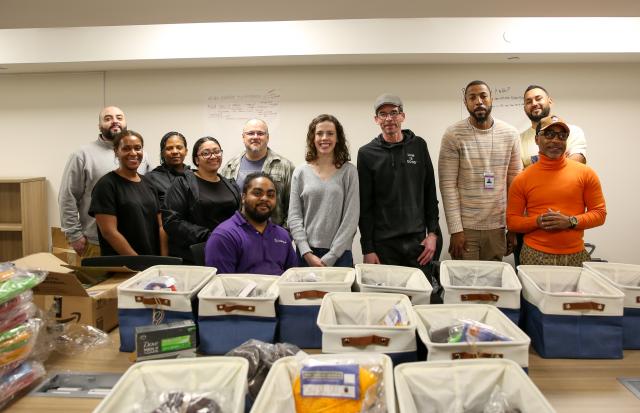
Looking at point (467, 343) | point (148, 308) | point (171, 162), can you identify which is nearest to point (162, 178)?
point (171, 162)

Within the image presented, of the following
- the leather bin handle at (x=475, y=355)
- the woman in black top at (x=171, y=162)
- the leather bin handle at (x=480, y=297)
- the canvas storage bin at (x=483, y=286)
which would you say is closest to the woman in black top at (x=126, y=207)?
the woman in black top at (x=171, y=162)

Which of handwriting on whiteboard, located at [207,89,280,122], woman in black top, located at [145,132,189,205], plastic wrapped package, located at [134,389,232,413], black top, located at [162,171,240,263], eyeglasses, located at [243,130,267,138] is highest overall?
handwriting on whiteboard, located at [207,89,280,122]

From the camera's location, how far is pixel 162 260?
1.87m

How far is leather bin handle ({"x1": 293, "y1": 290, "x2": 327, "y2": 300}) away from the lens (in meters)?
1.42

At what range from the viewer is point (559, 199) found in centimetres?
216

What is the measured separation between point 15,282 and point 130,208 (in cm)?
122

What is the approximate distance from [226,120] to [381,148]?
1723mm

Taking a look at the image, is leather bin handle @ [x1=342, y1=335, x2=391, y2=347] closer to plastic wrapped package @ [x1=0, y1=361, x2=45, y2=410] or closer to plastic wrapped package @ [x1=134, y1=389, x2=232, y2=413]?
plastic wrapped package @ [x1=134, y1=389, x2=232, y2=413]

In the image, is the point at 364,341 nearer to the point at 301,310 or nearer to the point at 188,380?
the point at 301,310

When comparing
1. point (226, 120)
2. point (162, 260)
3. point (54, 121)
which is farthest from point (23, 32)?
point (162, 260)

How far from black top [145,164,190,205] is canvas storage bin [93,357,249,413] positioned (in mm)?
1806

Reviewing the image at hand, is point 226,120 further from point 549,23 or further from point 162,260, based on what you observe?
point 549,23

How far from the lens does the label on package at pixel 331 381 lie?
37.3 inches

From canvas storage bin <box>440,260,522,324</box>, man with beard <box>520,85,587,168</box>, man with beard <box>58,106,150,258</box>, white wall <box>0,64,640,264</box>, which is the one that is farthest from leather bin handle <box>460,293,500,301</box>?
man with beard <box>58,106,150,258</box>
